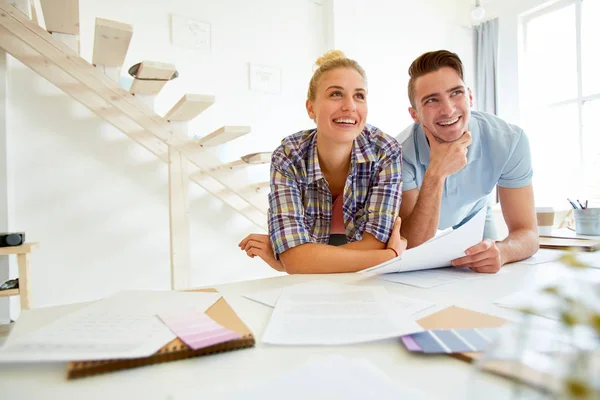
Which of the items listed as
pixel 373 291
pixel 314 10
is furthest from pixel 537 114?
pixel 373 291

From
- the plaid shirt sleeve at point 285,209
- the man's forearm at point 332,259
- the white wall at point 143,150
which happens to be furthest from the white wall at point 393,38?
the man's forearm at point 332,259

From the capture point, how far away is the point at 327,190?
4.37 feet

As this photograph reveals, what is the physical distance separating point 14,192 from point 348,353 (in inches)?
97.2

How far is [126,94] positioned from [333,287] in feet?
6.33

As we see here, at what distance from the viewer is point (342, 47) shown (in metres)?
3.61

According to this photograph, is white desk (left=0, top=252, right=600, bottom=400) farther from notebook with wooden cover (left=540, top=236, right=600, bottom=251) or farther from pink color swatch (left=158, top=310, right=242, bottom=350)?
notebook with wooden cover (left=540, top=236, right=600, bottom=251)

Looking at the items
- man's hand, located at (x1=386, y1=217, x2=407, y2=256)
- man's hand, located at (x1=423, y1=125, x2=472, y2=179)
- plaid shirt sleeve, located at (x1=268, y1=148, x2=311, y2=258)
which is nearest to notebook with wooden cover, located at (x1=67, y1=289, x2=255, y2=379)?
plaid shirt sleeve, located at (x1=268, y1=148, x2=311, y2=258)

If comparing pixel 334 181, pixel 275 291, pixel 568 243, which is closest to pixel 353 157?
pixel 334 181

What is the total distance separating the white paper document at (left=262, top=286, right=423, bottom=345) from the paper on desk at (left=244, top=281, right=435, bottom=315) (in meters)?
0.02

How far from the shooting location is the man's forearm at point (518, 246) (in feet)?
3.53

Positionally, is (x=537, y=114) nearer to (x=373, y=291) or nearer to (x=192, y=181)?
(x=192, y=181)

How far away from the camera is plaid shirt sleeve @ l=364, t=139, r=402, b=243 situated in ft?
3.86

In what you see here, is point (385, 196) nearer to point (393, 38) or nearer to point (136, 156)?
point (136, 156)

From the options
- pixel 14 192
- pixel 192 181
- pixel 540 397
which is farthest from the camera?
pixel 192 181
